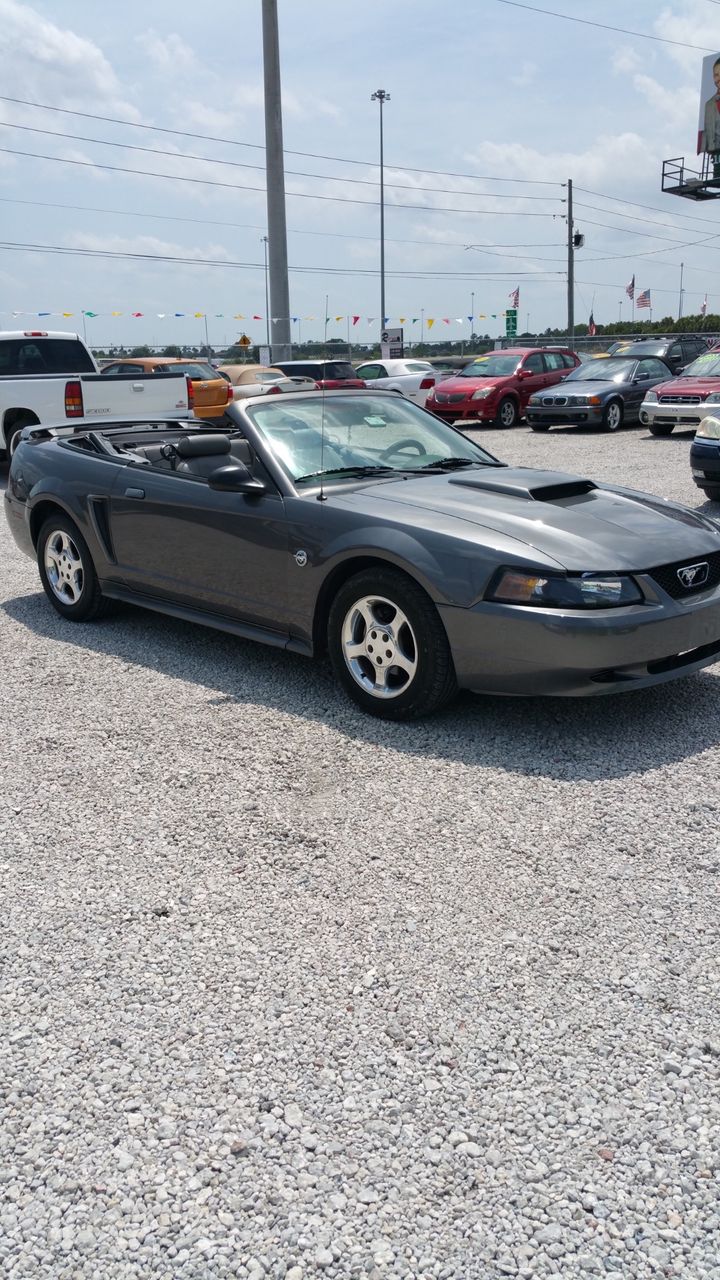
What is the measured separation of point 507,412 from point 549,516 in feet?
58.9

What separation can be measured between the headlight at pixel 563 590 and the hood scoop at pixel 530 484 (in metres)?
0.73

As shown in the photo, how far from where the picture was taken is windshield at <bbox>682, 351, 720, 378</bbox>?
18156 mm

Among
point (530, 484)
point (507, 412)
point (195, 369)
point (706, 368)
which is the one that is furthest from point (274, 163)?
point (530, 484)

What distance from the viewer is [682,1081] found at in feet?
8.20

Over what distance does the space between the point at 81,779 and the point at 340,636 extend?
1.28 m

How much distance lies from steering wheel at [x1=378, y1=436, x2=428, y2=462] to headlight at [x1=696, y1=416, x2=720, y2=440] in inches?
209

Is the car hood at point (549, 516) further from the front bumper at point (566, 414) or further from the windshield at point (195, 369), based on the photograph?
the windshield at point (195, 369)

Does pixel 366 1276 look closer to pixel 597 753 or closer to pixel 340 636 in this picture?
pixel 597 753

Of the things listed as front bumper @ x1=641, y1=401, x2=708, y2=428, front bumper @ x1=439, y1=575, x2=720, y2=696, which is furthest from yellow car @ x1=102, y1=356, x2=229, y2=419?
front bumper @ x1=439, y1=575, x2=720, y2=696

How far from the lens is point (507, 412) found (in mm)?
22125

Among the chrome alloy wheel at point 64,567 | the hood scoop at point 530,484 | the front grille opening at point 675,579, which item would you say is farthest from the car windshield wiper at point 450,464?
the chrome alloy wheel at point 64,567

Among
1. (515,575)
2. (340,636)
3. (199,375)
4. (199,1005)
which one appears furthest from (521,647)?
(199,375)

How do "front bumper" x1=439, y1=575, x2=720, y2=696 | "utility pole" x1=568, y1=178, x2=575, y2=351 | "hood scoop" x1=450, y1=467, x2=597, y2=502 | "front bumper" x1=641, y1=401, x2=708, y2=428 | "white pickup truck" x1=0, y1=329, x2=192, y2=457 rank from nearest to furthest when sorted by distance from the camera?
"front bumper" x1=439, y1=575, x2=720, y2=696, "hood scoop" x1=450, y1=467, x2=597, y2=502, "white pickup truck" x1=0, y1=329, x2=192, y2=457, "front bumper" x1=641, y1=401, x2=708, y2=428, "utility pole" x1=568, y1=178, x2=575, y2=351

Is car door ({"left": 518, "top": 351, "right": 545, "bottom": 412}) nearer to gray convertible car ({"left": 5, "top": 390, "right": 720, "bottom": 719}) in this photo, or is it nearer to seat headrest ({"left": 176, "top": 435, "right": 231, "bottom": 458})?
gray convertible car ({"left": 5, "top": 390, "right": 720, "bottom": 719})
